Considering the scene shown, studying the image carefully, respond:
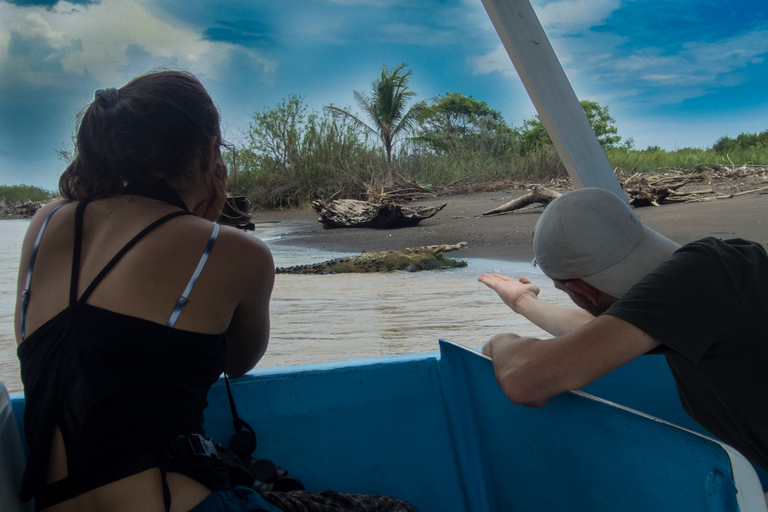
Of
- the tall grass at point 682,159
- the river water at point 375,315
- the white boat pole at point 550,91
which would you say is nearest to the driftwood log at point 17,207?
the river water at point 375,315

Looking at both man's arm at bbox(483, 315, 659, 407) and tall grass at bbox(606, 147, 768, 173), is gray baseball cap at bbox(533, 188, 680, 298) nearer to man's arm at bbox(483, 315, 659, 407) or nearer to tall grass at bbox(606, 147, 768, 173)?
man's arm at bbox(483, 315, 659, 407)

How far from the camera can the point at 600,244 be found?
0.63m

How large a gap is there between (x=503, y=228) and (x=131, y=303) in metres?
5.64

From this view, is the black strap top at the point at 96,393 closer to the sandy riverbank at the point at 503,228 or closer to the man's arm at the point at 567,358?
the man's arm at the point at 567,358

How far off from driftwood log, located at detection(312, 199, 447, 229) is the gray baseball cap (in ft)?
19.8

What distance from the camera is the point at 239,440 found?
0.76 meters

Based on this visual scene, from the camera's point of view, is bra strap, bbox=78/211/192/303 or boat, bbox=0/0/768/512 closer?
bra strap, bbox=78/211/192/303

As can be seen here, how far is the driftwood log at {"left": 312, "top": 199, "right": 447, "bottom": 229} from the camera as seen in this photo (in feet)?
22.3

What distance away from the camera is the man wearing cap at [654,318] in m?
0.52

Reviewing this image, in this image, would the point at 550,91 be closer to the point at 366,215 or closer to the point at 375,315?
the point at 375,315

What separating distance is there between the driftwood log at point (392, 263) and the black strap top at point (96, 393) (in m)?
3.19

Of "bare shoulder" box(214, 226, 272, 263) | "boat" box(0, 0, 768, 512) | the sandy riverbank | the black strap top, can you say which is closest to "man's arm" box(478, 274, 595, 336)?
"boat" box(0, 0, 768, 512)

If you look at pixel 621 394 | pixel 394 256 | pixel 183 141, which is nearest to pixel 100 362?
pixel 183 141

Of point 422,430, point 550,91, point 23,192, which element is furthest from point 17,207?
point 422,430
